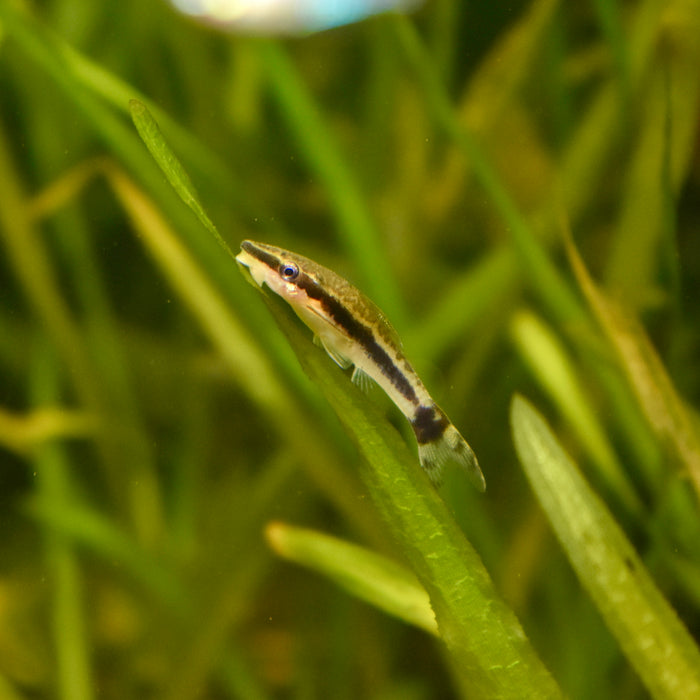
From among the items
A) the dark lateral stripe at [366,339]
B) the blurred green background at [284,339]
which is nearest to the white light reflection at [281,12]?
the blurred green background at [284,339]

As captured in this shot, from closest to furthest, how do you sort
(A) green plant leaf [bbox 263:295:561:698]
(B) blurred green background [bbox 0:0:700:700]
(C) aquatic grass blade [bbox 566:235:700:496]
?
(A) green plant leaf [bbox 263:295:561:698] → (C) aquatic grass blade [bbox 566:235:700:496] → (B) blurred green background [bbox 0:0:700:700]

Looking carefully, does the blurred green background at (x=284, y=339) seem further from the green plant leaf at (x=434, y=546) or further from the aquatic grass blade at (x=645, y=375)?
the green plant leaf at (x=434, y=546)

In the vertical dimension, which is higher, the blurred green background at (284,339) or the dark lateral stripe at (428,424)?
the blurred green background at (284,339)

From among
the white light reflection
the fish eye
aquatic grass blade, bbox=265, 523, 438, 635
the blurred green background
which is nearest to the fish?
the fish eye

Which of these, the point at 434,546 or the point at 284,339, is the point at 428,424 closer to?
the point at 434,546

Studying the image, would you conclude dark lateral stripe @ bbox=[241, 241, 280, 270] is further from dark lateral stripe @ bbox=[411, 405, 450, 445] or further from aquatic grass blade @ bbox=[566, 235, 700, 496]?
aquatic grass blade @ bbox=[566, 235, 700, 496]

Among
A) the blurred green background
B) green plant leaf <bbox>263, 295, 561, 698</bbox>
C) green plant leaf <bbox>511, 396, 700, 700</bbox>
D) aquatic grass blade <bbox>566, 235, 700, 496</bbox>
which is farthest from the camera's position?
the blurred green background

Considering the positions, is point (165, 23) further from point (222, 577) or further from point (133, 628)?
point (133, 628)

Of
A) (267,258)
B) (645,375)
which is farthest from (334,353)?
(645,375)
